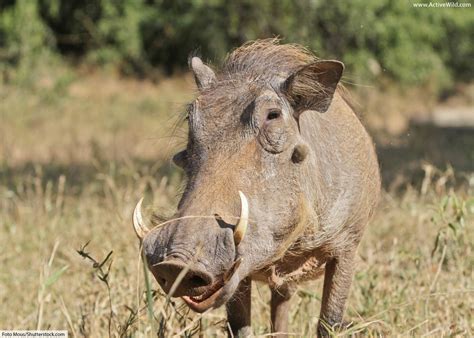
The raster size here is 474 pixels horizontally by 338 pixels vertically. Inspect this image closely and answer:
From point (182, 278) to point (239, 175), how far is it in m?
0.52

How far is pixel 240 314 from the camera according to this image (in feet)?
12.5

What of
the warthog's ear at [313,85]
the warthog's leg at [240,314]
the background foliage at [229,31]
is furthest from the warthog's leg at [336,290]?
the background foliage at [229,31]

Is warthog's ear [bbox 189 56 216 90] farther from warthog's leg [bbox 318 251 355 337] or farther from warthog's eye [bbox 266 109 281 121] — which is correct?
warthog's leg [bbox 318 251 355 337]

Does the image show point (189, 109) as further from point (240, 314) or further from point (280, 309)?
point (280, 309)

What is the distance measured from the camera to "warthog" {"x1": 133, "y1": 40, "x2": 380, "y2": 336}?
299cm

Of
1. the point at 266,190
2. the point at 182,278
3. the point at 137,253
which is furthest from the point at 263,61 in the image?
the point at 137,253

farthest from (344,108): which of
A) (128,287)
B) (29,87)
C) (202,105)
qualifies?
(29,87)

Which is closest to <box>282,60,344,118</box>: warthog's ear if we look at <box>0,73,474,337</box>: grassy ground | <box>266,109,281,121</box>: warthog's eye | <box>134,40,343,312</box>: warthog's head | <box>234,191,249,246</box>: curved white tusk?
<box>134,40,343,312</box>: warthog's head

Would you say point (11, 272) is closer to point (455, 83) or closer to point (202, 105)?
point (202, 105)

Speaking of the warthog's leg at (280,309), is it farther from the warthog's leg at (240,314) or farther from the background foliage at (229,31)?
the background foliage at (229,31)

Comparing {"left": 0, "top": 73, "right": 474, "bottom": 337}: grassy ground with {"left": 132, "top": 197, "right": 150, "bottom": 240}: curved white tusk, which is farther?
{"left": 0, "top": 73, "right": 474, "bottom": 337}: grassy ground

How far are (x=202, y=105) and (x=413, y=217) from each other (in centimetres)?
273

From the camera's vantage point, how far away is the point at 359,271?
4531 millimetres

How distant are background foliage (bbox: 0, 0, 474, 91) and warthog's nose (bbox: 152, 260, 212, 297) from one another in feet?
43.4
